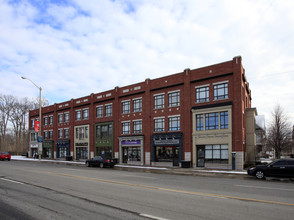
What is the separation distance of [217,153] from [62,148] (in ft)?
105

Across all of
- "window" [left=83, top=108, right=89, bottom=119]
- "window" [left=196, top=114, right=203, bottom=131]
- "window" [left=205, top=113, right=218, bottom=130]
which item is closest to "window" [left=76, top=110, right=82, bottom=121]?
"window" [left=83, top=108, right=89, bottom=119]

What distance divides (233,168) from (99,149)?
883 inches

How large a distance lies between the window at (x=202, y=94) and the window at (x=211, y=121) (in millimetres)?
1809

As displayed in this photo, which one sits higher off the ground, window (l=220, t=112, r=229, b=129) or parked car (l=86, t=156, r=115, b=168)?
window (l=220, t=112, r=229, b=129)

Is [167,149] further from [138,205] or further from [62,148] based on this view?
[62,148]

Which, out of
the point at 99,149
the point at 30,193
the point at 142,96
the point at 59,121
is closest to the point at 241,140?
the point at 142,96

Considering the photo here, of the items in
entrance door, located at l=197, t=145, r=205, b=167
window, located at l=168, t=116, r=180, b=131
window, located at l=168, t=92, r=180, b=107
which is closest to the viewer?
entrance door, located at l=197, t=145, r=205, b=167

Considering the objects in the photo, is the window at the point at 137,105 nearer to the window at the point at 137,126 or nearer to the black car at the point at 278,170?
the window at the point at 137,126

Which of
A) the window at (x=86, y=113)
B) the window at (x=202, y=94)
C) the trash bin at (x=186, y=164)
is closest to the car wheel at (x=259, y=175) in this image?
the trash bin at (x=186, y=164)

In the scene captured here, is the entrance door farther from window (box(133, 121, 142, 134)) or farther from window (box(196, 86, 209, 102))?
window (box(133, 121, 142, 134))

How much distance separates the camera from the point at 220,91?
86.9ft

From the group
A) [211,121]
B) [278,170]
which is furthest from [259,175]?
[211,121]

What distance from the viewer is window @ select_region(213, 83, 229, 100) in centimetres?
2616

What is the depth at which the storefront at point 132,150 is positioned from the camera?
108 feet
